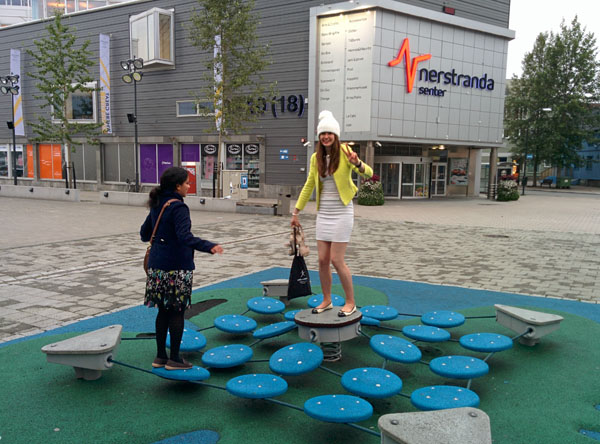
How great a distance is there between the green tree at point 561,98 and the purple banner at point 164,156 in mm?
32748

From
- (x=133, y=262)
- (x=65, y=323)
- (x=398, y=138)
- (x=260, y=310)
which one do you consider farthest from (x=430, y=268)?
(x=398, y=138)

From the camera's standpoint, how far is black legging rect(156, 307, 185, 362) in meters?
3.78

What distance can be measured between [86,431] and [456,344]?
3482mm

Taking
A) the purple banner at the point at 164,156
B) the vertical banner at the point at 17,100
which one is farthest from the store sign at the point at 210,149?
the vertical banner at the point at 17,100

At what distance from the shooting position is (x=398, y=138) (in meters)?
25.0

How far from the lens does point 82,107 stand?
3394 centimetres

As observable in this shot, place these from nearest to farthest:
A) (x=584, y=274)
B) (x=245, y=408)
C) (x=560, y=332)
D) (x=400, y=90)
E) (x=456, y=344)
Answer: (x=245, y=408)
(x=456, y=344)
(x=560, y=332)
(x=584, y=274)
(x=400, y=90)

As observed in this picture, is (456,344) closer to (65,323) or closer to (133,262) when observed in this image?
(65,323)

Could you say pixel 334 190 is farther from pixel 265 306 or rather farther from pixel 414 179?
pixel 414 179

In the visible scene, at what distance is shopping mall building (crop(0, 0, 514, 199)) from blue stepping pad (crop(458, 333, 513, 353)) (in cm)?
1737

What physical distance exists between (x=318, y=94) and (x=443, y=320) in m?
21.8

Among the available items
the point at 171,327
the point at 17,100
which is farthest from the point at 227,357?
the point at 17,100

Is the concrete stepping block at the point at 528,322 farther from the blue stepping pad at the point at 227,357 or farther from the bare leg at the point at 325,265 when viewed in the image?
the blue stepping pad at the point at 227,357

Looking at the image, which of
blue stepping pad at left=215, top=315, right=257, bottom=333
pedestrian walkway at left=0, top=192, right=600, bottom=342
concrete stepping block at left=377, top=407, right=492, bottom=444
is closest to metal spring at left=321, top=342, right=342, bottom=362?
blue stepping pad at left=215, top=315, right=257, bottom=333
